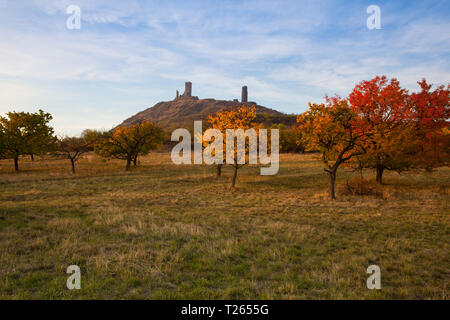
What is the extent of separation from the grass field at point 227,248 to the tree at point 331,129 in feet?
14.4

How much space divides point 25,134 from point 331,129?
45.1 metres

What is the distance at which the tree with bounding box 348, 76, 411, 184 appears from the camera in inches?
741

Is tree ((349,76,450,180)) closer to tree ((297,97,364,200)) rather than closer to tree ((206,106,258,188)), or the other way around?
tree ((297,97,364,200))

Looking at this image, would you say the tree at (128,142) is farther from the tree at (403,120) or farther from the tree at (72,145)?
the tree at (403,120)

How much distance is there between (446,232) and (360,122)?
10964 mm

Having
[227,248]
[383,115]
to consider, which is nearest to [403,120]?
[383,115]

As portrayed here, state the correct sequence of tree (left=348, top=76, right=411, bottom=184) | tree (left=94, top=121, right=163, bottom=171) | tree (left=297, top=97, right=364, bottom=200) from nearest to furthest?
tree (left=297, top=97, right=364, bottom=200), tree (left=348, top=76, right=411, bottom=184), tree (left=94, top=121, right=163, bottom=171)

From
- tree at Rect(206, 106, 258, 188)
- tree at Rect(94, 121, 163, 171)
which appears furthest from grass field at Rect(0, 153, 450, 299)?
tree at Rect(94, 121, 163, 171)

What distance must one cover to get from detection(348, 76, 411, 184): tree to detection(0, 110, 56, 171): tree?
44792mm

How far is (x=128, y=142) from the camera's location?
4141 centimetres

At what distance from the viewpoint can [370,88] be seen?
20234 mm

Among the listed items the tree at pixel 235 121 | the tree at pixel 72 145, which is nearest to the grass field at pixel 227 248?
the tree at pixel 235 121

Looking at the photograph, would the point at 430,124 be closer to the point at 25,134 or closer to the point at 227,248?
the point at 227,248

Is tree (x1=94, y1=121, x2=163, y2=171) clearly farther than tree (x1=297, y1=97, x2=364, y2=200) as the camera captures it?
Yes
